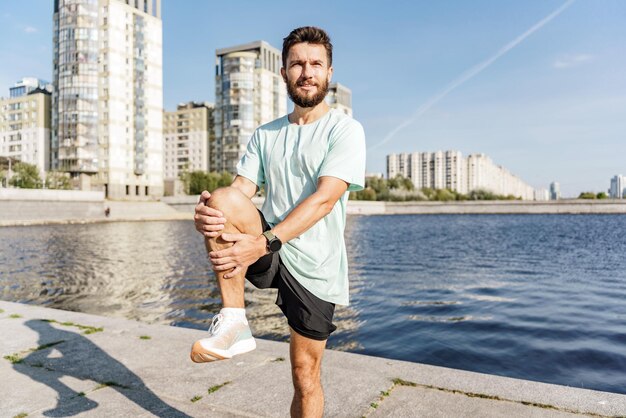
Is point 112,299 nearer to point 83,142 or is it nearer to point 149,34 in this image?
point 83,142

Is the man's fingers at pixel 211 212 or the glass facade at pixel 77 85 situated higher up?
the glass facade at pixel 77 85

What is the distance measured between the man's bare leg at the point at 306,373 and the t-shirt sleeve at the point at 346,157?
3.02 feet

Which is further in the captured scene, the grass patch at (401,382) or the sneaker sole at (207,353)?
the grass patch at (401,382)

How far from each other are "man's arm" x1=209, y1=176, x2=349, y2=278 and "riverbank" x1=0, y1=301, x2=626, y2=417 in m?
1.87

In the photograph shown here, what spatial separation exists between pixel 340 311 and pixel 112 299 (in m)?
5.83

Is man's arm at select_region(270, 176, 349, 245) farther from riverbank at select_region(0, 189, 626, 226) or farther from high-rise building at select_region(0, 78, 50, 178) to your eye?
high-rise building at select_region(0, 78, 50, 178)

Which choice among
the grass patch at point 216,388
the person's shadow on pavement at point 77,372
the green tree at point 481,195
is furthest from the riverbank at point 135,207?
the grass patch at point 216,388

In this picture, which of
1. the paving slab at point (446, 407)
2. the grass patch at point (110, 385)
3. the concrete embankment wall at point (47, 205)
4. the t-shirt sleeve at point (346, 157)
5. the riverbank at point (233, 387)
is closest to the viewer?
the t-shirt sleeve at point (346, 157)

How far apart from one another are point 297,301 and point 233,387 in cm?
196

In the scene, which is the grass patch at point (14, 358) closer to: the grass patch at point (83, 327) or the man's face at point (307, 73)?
the grass patch at point (83, 327)

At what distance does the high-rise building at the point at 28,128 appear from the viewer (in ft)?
344

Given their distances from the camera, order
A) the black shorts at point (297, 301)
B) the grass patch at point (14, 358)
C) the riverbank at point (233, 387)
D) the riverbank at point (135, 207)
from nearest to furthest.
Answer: the black shorts at point (297, 301) < the riverbank at point (233, 387) < the grass patch at point (14, 358) < the riverbank at point (135, 207)

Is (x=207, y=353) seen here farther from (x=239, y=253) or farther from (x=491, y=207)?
(x=491, y=207)

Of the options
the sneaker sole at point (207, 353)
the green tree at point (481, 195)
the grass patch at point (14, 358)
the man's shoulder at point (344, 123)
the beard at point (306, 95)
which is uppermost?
the green tree at point (481, 195)
